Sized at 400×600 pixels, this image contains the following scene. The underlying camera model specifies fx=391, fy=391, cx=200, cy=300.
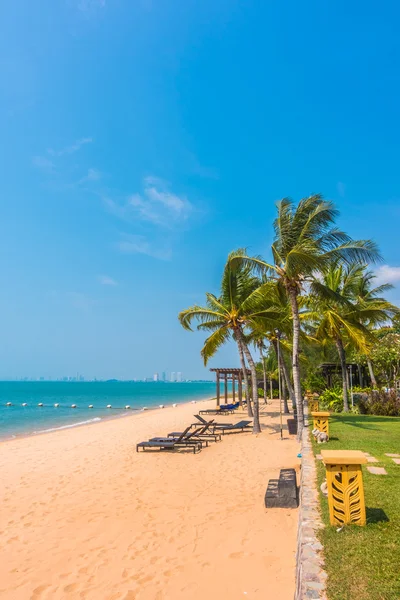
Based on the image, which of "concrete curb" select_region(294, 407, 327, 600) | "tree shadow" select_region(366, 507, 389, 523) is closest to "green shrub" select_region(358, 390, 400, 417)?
"concrete curb" select_region(294, 407, 327, 600)

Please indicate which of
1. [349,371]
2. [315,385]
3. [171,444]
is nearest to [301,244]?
[171,444]

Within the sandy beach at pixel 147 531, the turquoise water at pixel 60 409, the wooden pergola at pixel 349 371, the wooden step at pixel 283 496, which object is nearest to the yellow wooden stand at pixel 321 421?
the sandy beach at pixel 147 531

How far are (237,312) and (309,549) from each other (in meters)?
12.3

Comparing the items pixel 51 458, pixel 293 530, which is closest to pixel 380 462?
pixel 293 530

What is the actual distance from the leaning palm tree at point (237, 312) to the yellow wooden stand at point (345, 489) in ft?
34.9

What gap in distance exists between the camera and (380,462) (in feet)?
23.6

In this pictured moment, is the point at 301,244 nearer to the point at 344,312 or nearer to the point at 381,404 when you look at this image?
the point at 344,312

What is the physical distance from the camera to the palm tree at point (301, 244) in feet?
40.9

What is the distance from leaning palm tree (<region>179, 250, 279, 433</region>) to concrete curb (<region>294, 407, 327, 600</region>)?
360 inches

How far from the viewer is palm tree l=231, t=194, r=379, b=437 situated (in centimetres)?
1248

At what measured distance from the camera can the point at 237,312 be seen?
52.0 feet

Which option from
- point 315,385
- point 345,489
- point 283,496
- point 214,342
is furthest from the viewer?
point 315,385

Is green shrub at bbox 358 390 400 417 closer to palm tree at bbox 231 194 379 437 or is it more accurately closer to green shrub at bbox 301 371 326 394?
palm tree at bbox 231 194 379 437

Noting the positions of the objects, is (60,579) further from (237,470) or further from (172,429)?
(172,429)
